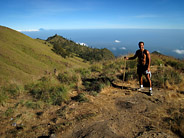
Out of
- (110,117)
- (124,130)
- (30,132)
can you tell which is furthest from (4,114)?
(124,130)

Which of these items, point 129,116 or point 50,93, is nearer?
point 129,116

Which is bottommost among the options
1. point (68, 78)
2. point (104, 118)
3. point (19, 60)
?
point (19, 60)

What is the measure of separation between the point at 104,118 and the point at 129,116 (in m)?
0.65

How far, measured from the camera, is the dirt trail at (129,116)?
255 centimetres

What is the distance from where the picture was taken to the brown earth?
8.52ft

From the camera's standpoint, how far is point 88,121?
10.0ft

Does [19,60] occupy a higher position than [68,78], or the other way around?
[68,78]

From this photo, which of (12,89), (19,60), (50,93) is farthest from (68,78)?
(19,60)

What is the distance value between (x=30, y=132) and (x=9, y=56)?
36569 mm

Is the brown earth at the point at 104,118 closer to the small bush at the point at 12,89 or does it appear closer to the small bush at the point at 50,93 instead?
the small bush at the point at 50,93

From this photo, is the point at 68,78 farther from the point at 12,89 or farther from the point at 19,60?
the point at 19,60

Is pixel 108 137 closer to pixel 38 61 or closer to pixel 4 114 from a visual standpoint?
pixel 4 114

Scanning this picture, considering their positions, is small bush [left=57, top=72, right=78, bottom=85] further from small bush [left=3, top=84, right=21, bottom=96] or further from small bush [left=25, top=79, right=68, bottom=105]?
small bush [left=3, top=84, right=21, bottom=96]

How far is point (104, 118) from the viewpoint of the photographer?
3146 mm
